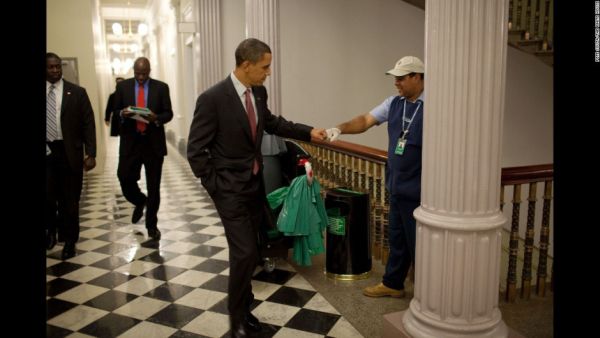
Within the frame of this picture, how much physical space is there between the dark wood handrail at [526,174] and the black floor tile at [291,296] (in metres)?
1.59

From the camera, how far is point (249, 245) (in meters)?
2.92

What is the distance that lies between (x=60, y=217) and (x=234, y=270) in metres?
2.66

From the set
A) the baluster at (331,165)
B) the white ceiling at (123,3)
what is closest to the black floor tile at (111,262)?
the baluster at (331,165)

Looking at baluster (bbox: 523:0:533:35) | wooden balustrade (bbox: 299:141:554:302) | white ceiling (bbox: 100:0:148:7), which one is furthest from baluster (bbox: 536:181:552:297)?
white ceiling (bbox: 100:0:148:7)

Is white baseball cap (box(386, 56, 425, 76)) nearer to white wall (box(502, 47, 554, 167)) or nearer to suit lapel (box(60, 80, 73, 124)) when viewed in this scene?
suit lapel (box(60, 80, 73, 124))

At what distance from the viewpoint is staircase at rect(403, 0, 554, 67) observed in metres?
7.67

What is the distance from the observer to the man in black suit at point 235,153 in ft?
9.36

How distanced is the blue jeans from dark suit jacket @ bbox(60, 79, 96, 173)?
2723 mm

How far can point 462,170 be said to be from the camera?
89.7 inches

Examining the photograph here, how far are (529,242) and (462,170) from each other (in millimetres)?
1617

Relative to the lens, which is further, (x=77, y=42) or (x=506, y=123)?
(x=77, y=42)

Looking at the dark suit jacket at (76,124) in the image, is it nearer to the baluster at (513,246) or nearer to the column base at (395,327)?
the column base at (395,327)

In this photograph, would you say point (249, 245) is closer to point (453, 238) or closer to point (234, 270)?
point (234, 270)
